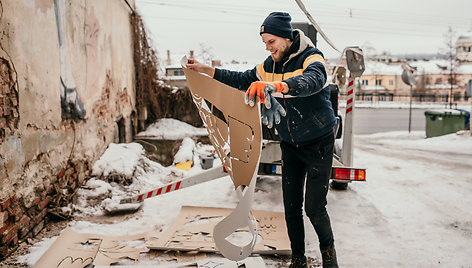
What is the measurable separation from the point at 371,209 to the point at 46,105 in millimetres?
3813

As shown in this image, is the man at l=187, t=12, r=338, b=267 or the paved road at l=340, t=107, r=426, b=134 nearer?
the man at l=187, t=12, r=338, b=267

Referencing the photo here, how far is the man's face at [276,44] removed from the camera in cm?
223

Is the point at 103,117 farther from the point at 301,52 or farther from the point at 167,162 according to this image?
the point at 301,52

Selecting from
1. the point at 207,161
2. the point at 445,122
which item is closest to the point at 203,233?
the point at 207,161

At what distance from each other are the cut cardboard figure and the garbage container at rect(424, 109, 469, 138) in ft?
39.1

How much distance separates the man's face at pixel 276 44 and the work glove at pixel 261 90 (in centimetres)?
61

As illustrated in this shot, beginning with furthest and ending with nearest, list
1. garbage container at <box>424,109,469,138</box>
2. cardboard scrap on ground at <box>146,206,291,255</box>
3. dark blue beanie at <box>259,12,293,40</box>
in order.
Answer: garbage container at <box>424,109,469,138</box> < cardboard scrap on ground at <box>146,206,291,255</box> < dark blue beanie at <box>259,12,293,40</box>

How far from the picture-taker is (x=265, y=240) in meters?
3.20

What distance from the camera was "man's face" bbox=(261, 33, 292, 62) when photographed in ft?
7.32

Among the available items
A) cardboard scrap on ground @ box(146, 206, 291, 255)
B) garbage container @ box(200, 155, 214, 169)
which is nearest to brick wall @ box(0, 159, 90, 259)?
cardboard scrap on ground @ box(146, 206, 291, 255)

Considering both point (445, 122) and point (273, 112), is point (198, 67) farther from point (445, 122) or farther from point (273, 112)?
point (445, 122)

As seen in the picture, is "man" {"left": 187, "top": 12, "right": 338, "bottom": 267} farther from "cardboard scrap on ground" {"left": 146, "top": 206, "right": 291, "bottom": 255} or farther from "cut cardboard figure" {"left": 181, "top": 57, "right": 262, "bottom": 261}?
"cardboard scrap on ground" {"left": 146, "top": 206, "right": 291, "bottom": 255}

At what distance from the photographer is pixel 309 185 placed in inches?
93.0

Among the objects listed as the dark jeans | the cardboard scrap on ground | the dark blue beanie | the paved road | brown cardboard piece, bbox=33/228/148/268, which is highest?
the dark blue beanie
